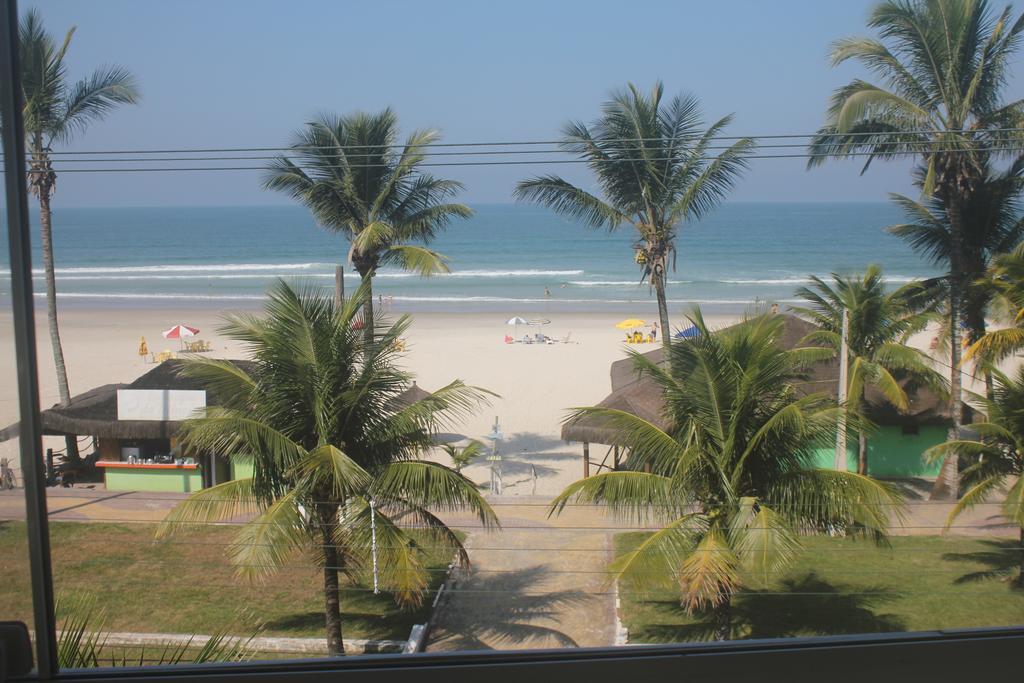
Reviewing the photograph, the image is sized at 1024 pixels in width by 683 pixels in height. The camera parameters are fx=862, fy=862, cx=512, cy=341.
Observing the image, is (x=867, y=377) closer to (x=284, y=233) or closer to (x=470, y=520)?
(x=470, y=520)

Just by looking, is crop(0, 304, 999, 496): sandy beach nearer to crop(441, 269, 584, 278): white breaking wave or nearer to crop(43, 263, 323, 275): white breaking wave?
crop(43, 263, 323, 275): white breaking wave

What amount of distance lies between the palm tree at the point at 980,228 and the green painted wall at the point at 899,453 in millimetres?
1171

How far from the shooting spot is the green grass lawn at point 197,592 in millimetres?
5336

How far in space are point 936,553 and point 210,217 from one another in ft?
161

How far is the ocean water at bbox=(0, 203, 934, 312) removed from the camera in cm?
2697

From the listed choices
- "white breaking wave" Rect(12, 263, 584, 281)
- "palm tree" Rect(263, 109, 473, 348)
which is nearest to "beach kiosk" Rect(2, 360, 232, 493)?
"palm tree" Rect(263, 109, 473, 348)

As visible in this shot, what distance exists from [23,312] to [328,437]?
3.38 meters

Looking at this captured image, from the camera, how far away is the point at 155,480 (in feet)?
27.9

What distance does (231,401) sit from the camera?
4.76m

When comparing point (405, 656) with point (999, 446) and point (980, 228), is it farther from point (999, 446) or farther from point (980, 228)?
point (980, 228)

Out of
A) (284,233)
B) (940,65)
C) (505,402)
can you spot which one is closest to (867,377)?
(940,65)

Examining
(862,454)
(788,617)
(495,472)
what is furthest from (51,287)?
(862,454)

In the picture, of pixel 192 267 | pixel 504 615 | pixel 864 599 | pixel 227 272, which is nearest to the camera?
pixel 504 615

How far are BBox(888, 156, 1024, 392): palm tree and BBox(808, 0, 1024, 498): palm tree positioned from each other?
23 centimetres
